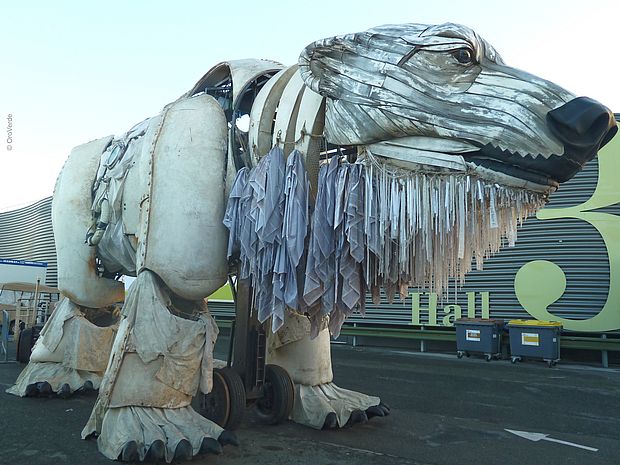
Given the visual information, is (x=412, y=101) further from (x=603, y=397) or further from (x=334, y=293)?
(x=603, y=397)

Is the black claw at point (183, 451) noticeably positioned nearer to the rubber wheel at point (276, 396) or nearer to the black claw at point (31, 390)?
the rubber wheel at point (276, 396)

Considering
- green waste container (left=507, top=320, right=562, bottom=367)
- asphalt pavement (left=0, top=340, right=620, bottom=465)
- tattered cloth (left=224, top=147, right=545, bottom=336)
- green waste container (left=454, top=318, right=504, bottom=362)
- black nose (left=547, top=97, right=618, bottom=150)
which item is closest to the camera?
black nose (left=547, top=97, right=618, bottom=150)

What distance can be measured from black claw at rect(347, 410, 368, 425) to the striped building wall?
62.2 ft

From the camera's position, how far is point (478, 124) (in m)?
2.63

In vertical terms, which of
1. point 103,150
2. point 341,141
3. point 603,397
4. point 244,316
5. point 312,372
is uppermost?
point 103,150

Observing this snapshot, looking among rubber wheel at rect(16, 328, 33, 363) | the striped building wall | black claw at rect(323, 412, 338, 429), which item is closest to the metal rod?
black claw at rect(323, 412, 338, 429)

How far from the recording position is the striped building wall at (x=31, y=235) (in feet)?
70.3

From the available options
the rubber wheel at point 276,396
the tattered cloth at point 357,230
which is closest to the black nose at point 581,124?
the tattered cloth at point 357,230

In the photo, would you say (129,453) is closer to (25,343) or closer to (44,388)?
(44,388)

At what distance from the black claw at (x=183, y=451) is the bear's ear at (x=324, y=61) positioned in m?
2.04

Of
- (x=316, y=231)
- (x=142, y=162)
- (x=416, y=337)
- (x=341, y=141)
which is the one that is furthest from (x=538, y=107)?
(x=416, y=337)

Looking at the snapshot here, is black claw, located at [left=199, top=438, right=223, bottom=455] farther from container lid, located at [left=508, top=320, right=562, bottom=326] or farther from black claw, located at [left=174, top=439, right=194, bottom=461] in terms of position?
container lid, located at [left=508, top=320, right=562, bottom=326]

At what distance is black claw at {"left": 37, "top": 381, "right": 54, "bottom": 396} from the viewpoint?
4918mm

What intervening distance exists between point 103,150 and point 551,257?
8.82 metres
